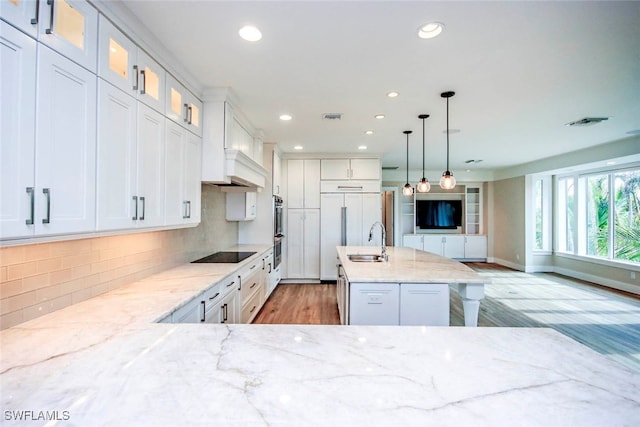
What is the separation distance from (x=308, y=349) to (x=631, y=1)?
2.49 m

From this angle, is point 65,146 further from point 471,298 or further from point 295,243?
point 295,243

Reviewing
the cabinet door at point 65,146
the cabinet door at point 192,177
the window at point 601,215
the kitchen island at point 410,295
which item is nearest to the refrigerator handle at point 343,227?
the kitchen island at point 410,295

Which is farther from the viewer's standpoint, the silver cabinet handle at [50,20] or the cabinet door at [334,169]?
the cabinet door at [334,169]

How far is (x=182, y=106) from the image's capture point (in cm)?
240

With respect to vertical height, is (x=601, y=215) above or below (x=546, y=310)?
above

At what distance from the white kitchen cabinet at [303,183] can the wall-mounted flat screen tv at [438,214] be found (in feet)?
13.5

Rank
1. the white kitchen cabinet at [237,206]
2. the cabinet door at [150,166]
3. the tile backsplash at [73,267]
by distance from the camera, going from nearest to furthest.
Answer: the tile backsplash at [73,267]
the cabinet door at [150,166]
the white kitchen cabinet at [237,206]

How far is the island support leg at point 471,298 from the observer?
2381mm

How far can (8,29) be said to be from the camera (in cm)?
101

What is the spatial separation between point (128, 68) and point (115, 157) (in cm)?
57

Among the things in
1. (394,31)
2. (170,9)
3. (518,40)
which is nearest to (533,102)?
(518,40)

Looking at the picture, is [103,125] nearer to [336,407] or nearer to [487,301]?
[336,407]

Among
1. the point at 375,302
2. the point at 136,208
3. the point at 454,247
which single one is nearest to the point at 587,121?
the point at 375,302

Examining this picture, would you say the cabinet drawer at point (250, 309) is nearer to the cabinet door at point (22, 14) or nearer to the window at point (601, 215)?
the cabinet door at point (22, 14)
